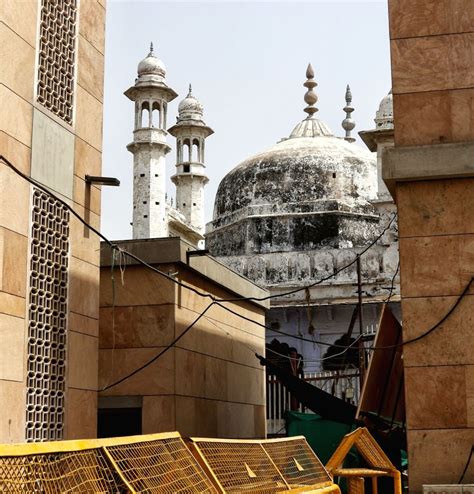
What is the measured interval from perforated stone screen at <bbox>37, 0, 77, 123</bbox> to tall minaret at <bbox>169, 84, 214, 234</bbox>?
2557 cm

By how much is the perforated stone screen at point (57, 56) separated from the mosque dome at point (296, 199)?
1788 centimetres

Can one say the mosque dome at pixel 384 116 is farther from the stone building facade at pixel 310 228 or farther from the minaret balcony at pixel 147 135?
the minaret balcony at pixel 147 135

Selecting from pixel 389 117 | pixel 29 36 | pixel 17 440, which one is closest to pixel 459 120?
pixel 29 36

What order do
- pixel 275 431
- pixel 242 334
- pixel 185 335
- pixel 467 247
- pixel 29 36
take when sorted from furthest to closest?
pixel 275 431, pixel 242 334, pixel 185 335, pixel 29 36, pixel 467 247

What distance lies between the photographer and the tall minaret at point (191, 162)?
34.4 metres

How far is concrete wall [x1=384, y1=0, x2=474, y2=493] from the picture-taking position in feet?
22.5

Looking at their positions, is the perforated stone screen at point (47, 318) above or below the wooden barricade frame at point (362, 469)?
above

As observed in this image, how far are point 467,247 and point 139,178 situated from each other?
79.7 ft

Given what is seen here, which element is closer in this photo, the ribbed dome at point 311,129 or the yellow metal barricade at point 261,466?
the yellow metal barricade at point 261,466

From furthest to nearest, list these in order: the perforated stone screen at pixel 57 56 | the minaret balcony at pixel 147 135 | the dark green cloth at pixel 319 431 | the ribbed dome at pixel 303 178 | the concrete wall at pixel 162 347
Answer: the minaret balcony at pixel 147 135 < the ribbed dome at pixel 303 178 < the dark green cloth at pixel 319 431 < the concrete wall at pixel 162 347 < the perforated stone screen at pixel 57 56

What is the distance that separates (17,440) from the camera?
7.26 m

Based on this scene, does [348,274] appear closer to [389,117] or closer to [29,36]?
[389,117]

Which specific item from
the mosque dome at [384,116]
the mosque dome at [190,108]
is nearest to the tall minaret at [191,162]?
the mosque dome at [190,108]

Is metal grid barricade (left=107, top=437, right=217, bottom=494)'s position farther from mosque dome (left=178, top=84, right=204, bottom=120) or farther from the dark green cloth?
mosque dome (left=178, top=84, right=204, bottom=120)
